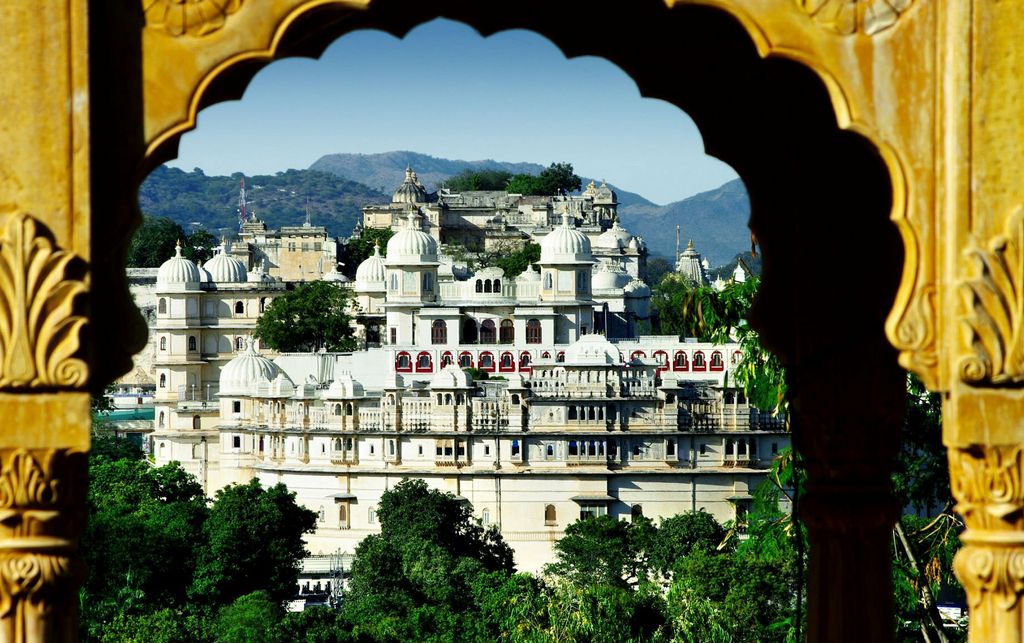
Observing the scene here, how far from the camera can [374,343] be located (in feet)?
321

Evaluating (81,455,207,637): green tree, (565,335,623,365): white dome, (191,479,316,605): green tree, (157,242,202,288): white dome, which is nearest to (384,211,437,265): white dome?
(157,242,202,288): white dome

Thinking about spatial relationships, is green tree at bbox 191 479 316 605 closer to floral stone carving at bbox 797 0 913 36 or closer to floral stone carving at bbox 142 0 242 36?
floral stone carving at bbox 142 0 242 36

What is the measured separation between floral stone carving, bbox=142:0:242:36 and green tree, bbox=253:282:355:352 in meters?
90.3

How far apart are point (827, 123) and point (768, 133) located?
0.39m

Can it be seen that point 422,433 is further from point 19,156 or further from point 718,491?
point 19,156

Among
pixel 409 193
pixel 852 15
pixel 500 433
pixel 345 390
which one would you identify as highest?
pixel 409 193

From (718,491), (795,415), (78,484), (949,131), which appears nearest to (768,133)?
(795,415)

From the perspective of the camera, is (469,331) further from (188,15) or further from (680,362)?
(188,15)

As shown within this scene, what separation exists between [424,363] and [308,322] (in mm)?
14537

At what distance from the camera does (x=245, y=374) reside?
78.9m

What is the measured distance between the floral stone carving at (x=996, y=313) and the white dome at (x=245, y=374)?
241ft

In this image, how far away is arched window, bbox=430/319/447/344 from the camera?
8638 cm

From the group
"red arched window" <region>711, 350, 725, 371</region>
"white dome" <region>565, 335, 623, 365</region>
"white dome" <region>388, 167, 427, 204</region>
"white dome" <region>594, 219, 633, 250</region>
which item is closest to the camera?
"white dome" <region>565, 335, 623, 365</region>

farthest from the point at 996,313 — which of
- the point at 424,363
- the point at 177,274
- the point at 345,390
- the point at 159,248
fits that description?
the point at 159,248
